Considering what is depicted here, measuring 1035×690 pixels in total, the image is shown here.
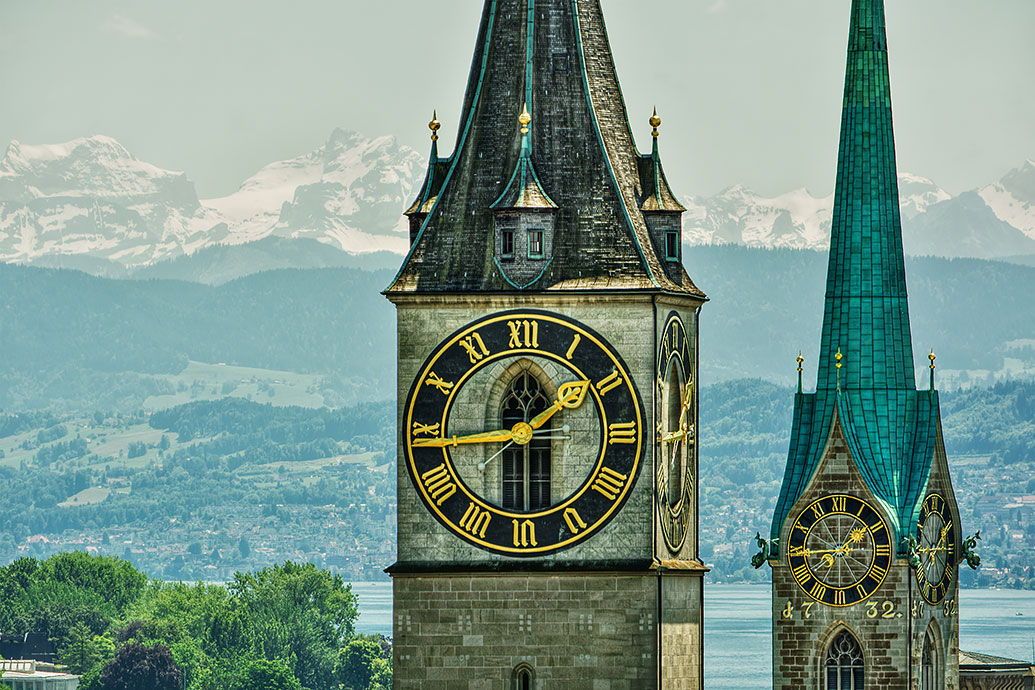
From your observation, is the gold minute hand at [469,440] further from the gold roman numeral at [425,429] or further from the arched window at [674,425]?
the arched window at [674,425]

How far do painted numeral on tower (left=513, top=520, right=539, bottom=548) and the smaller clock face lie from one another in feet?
105

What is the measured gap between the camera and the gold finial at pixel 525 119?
2559 inches

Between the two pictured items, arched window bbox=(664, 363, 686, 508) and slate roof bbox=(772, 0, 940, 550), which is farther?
slate roof bbox=(772, 0, 940, 550)

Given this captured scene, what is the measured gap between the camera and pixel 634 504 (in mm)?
63531

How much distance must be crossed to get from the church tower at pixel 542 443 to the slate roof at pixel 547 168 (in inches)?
2.3

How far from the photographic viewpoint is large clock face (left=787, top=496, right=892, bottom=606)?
306 feet

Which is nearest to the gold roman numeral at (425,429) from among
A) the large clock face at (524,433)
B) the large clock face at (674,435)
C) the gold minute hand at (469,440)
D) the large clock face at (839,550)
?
the large clock face at (524,433)

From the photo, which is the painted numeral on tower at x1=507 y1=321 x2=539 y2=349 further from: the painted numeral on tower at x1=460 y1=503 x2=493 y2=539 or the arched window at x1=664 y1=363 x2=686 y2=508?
the painted numeral on tower at x1=460 y1=503 x2=493 y2=539

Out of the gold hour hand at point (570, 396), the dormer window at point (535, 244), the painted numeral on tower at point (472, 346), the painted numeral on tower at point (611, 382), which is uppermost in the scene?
the dormer window at point (535, 244)

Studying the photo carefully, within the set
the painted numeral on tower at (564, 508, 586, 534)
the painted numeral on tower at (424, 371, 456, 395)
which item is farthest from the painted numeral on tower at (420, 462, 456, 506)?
the painted numeral on tower at (564, 508, 586, 534)

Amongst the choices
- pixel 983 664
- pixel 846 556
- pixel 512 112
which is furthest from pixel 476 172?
pixel 983 664

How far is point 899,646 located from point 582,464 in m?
32.4

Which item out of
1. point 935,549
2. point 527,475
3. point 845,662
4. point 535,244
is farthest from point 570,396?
point 935,549

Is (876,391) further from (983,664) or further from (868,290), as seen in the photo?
(983,664)
